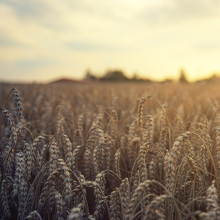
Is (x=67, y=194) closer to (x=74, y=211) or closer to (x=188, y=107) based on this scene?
(x=74, y=211)

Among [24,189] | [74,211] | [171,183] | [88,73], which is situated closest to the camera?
[74,211]

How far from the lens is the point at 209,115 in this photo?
338cm

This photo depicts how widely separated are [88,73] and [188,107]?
1541 inches

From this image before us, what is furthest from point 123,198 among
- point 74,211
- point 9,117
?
point 9,117

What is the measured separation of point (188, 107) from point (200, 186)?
2.25 metres

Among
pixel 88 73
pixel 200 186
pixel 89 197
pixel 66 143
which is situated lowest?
pixel 89 197

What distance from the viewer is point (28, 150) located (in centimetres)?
129

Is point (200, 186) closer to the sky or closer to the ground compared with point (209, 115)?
closer to the ground

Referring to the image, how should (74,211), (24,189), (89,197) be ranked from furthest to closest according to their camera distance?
(89,197) → (24,189) → (74,211)

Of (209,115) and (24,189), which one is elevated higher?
(209,115)

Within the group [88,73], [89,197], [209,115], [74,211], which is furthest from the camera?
[88,73]

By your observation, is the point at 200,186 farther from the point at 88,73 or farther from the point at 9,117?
the point at 88,73

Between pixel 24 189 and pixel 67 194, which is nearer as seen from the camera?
pixel 67 194

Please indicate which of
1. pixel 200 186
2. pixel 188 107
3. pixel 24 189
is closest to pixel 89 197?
pixel 24 189
